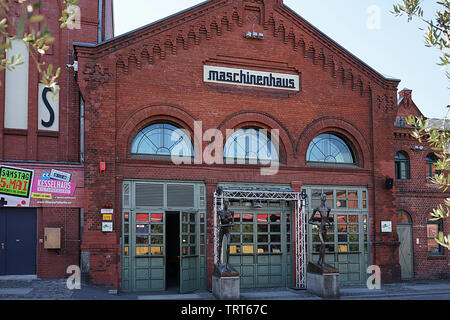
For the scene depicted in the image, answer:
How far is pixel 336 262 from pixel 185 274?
603 centimetres

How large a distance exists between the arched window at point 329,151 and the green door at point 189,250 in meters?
5.30

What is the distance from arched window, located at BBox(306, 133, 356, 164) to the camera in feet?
63.2

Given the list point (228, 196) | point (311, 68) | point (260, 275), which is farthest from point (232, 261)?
point (311, 68)

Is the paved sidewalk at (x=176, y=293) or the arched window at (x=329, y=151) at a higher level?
the arched window at (x=329, y=151)

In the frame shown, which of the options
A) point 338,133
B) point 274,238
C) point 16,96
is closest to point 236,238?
point 274,238

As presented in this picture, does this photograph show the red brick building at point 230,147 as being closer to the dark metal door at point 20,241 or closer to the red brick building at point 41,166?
the red brick building at point 41,166

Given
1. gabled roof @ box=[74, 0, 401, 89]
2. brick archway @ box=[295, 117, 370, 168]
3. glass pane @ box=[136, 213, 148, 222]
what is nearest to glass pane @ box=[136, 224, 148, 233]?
glass pane @ box=[136, 213, 148, 222]

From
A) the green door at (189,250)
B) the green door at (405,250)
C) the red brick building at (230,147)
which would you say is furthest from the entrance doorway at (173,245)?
the green door at (405,250)

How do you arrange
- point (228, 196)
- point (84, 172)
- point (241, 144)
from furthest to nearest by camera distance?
point (241, 144)
point (228, 196)
point (84, 172)

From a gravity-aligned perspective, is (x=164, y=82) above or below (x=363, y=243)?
above

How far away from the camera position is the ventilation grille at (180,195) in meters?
17.1

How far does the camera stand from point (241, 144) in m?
18.3

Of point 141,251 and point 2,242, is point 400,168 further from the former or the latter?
point 2,242

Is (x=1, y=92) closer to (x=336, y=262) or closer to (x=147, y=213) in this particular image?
(x=147, y=213)
